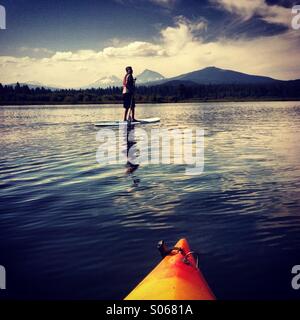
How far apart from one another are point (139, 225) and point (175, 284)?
9.52 feet

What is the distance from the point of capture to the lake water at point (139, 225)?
4.81 m

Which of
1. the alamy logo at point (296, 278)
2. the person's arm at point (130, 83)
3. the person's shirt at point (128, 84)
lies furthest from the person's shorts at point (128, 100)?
the alamy logo at point (296, 278)

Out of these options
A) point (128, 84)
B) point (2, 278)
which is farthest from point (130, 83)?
point (2, 278)

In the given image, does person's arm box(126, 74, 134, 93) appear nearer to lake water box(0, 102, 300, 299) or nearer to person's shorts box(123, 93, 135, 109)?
person's shorts box(123, 93, 135, 109)

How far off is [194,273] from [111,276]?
1.30 metres

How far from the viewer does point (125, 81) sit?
26.2m

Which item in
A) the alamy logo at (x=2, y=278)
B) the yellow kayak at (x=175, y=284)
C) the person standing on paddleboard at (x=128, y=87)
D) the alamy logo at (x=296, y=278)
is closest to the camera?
the yellow kayak at (x=175, y=284)

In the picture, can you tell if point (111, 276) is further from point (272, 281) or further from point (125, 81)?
point (125, 81)

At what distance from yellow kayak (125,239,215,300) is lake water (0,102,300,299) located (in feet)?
1.76

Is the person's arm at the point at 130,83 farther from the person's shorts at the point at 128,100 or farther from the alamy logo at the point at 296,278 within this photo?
the alamy logo at the point at 296,278

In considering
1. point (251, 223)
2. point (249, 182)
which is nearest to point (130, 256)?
point (251, 223)

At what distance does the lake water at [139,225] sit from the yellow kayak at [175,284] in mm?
535

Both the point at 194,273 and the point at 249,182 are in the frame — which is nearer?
the point at 194,273

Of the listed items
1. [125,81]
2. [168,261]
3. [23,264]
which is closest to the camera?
[168,261]
